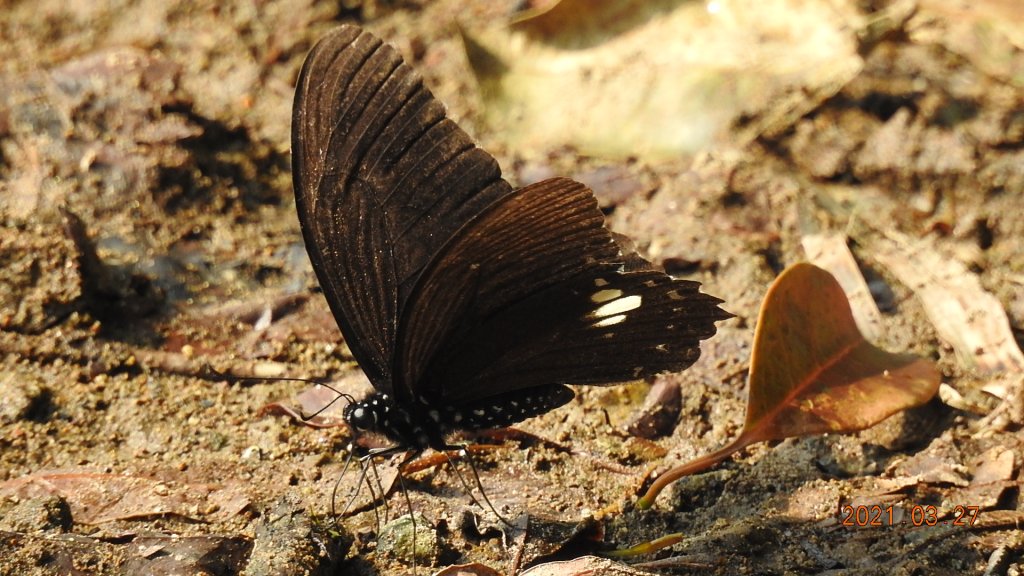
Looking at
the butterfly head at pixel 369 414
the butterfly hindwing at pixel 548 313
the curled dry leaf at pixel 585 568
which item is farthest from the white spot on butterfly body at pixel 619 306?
the curled dry leaf at pixel 585 568

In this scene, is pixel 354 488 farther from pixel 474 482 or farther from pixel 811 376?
pixel 811 376

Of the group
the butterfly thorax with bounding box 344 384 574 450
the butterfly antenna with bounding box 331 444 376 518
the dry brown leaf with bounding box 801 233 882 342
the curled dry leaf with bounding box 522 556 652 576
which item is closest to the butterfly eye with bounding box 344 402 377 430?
the butterfly thorax with bounding box 344 384 574 450

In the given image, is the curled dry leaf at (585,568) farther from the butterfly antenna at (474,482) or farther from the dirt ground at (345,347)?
the butterfly antenna at (474,482)

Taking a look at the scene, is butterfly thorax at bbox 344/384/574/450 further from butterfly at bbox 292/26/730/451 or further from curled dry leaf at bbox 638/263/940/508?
A: curled dry leaf at bbox 638/263/940/508

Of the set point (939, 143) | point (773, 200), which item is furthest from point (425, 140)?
point (939, 143)

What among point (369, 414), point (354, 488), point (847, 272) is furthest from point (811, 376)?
point (354, 488)

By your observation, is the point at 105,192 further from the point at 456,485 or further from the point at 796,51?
the point at 796,51
